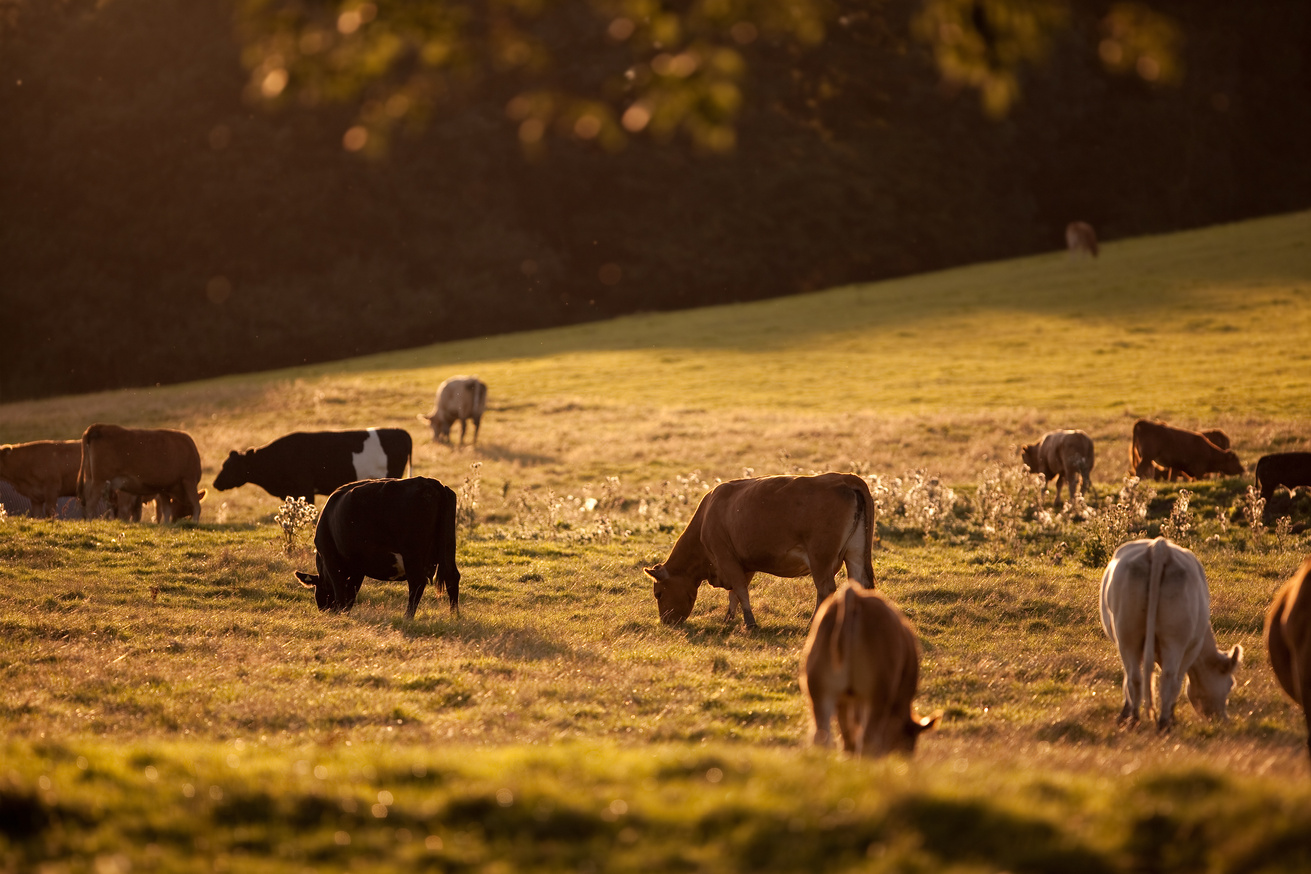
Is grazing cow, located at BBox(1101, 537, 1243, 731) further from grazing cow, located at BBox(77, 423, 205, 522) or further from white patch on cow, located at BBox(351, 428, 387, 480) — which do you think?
grazing cow, located at BBox(77, 423, 205, 522)

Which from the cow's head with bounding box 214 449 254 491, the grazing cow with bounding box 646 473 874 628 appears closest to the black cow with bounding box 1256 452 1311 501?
the grazing cow with bounding box 646 473 874 628

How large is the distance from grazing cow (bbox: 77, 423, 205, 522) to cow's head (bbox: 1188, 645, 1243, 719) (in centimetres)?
1409

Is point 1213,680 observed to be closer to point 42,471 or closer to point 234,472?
point 234,472

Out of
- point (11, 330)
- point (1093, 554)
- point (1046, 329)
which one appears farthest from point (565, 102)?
point (11, 330)

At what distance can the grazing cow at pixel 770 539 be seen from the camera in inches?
408

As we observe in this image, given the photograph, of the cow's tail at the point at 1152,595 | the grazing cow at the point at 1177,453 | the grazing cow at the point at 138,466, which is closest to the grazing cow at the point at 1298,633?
the cow's tail at the point at 1152,595

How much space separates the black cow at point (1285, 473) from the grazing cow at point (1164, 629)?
8617mm

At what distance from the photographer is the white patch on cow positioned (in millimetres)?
18438

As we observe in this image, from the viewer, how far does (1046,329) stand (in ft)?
115

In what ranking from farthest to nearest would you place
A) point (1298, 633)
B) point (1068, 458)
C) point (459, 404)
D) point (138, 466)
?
point (459, 404) → point (1068, 458) → point (138, 466) → point (1298, 633)

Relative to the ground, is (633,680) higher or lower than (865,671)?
lower

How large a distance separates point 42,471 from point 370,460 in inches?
195

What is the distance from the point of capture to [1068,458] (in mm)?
17969

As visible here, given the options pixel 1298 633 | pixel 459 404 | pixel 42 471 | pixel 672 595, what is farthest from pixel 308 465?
pixel 1298 633
